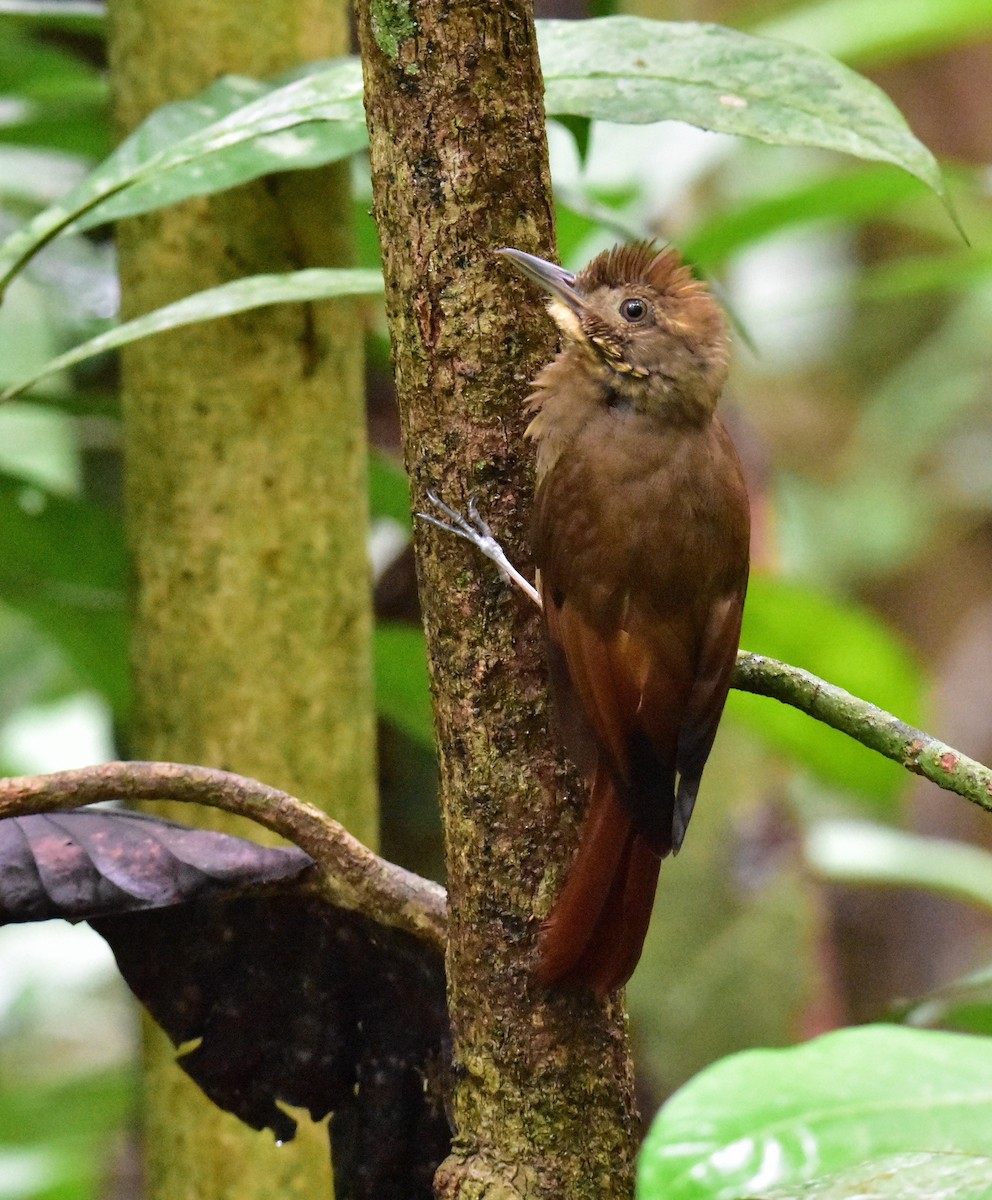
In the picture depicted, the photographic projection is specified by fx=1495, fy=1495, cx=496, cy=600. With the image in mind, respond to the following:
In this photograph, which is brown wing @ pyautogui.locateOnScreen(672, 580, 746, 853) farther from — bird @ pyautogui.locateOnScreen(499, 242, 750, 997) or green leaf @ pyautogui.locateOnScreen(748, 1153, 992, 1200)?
green leaf @ pyautogui.locateOnScreen(748, 1153, 992, 1200)

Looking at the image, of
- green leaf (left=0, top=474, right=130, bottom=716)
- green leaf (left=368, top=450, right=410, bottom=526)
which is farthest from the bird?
green leaf (left=0, top=474, right=130, bottom=716)

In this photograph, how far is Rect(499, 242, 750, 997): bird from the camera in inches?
47.8

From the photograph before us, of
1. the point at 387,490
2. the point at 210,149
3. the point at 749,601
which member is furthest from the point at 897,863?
the point at 210,149

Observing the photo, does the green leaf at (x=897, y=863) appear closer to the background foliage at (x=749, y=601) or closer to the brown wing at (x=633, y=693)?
the background foliage at (x=749, y=601)

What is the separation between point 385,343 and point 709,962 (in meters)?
1.43

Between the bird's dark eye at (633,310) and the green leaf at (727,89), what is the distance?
0.35m

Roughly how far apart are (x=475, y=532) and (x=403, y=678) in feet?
3.26

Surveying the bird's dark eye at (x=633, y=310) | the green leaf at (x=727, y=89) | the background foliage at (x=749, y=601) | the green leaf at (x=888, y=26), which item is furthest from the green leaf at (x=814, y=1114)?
the green leaf at (x=888, y=26)

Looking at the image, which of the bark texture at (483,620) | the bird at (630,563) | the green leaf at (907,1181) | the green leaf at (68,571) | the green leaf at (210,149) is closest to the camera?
the green leaf at (907,1181)

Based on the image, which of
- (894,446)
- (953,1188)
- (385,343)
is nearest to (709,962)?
(385,343)

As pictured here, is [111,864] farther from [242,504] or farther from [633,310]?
[633,310]

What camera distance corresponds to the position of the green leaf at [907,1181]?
3.21 ft

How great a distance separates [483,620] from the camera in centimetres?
115

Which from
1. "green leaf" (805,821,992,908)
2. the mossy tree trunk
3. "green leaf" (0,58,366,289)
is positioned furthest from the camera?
"green leaf" (805,821,992,908)
